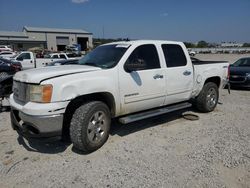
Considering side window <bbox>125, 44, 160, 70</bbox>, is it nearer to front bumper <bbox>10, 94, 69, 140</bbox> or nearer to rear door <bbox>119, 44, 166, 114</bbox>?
rear door <bbox>119, 44, 166, 114</bbox>

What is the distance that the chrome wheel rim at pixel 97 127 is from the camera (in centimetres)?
395

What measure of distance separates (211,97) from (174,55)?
1.90 m

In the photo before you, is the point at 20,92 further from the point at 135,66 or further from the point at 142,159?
the point at 142,159

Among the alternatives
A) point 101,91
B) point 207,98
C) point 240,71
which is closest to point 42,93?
point 101,91

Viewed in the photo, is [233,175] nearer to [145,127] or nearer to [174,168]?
[174,168]

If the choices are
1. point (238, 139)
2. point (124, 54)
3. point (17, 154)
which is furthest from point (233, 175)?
point (17, 154)

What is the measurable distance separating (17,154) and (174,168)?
2618 millimetres

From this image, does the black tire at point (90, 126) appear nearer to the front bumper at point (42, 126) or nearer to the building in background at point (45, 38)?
the front bumper at point (42, 126)

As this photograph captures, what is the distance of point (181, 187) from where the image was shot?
3039 millimetres

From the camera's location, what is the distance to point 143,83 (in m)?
4.52

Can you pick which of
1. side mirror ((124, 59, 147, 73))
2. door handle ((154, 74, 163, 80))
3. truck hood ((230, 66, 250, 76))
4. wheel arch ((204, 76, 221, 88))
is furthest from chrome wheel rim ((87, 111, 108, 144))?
truck hood ((230, 66, 250, 76))

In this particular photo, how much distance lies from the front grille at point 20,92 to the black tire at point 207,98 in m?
4.27

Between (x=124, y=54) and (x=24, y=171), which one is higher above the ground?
(x=124, y=54)

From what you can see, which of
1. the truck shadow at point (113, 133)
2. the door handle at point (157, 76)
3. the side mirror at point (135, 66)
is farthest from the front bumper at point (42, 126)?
the door handle at point (157, 76)
